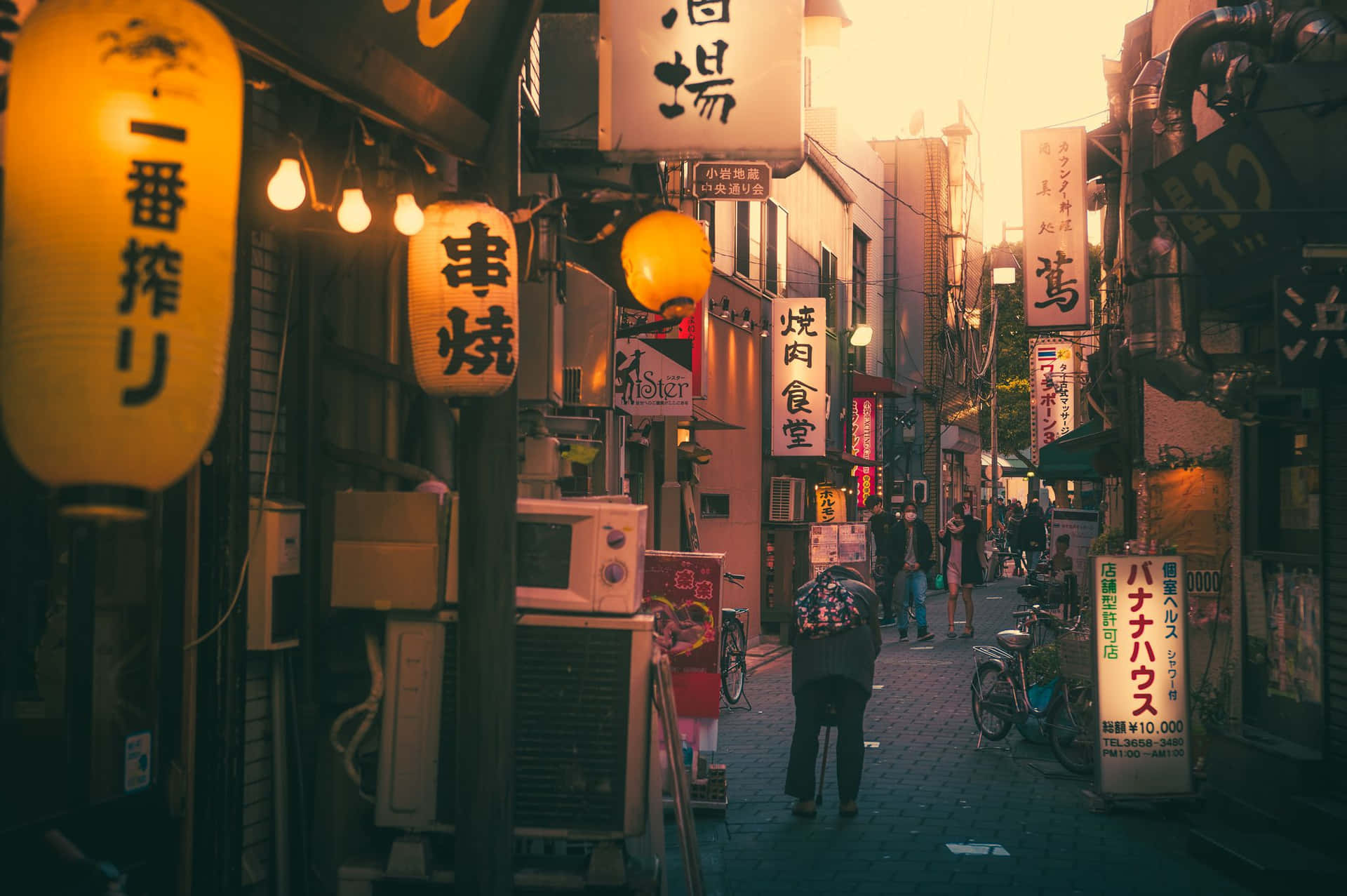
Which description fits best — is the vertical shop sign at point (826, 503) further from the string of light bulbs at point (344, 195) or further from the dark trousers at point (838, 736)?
the string of light bulbs at point (344, 195)

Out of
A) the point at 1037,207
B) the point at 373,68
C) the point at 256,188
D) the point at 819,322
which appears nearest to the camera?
the point at 373,68

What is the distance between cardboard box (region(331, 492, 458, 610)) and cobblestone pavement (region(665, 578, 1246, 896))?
9.76 ft

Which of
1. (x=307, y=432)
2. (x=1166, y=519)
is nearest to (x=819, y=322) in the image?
(x=1166, y=519)

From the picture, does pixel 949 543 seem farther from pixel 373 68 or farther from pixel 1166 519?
pixel 373 68

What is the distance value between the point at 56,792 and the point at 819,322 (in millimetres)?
18996

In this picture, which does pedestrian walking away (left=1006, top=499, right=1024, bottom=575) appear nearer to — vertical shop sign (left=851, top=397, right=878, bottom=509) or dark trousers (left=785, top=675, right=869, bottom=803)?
vertical shop sign (left=851, top=397, right=878, bottom=509)

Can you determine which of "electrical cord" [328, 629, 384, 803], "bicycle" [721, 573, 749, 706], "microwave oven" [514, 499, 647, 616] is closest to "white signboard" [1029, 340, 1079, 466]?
"bicycle" [721, 573, 749, 706]

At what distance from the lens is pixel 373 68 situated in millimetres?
5238

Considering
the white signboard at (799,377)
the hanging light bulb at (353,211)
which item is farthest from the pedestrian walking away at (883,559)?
the hanging light bulb at (353,211)

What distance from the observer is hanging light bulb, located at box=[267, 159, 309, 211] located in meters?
5.11

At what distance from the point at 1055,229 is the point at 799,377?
6.19 meters

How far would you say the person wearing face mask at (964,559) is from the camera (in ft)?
71.7

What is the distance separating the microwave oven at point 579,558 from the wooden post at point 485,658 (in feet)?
1.78

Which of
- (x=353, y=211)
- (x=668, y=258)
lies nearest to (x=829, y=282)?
(x=668, y=258)
